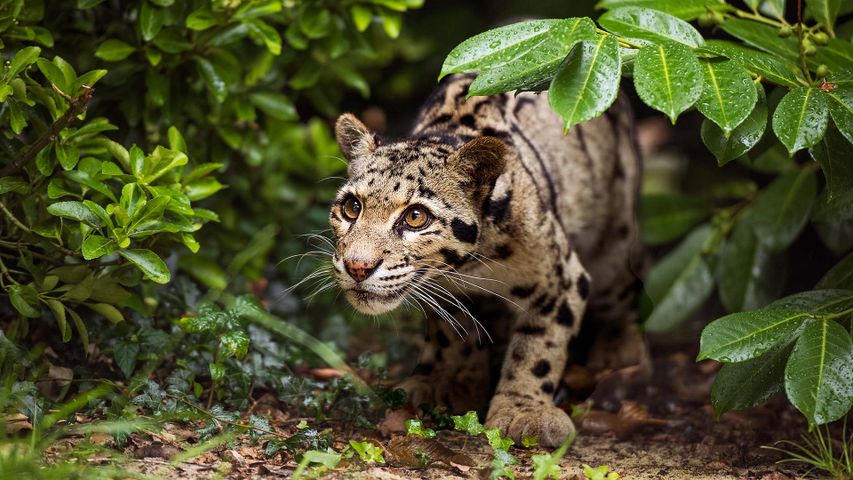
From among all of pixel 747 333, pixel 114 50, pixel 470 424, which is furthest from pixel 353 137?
pixel 747 333

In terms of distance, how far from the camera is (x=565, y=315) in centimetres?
520

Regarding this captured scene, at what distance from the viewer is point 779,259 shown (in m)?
5.90

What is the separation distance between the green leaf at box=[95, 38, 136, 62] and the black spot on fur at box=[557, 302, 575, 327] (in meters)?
2.65

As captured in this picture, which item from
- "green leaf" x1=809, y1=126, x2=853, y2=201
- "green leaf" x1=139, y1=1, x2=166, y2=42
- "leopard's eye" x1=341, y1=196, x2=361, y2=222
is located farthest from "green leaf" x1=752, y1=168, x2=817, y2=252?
"green leaf" x1=139, y1=1, x2=166, y2=42

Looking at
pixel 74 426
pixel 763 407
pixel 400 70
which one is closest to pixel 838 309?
pixel 763 407

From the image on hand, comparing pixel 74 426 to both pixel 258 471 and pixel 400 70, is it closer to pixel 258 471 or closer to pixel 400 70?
pixel 258 471

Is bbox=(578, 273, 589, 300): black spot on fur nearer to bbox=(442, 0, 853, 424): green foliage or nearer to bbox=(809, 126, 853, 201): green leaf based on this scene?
bbox=(442, 0, 853, 424): green foliage

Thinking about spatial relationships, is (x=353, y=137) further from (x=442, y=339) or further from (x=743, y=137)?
(x=743, y=137)

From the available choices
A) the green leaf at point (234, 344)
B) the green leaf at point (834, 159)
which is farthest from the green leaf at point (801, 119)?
the green leaf at point (234, 344)

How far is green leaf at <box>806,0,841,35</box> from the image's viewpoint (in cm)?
452

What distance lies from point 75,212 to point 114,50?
118cm

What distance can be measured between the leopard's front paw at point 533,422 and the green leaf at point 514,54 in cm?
177

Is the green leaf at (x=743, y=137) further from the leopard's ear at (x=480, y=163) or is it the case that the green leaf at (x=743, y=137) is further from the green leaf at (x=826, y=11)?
the leopard's ear at (x=480, y=163)

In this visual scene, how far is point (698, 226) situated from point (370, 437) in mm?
3237
